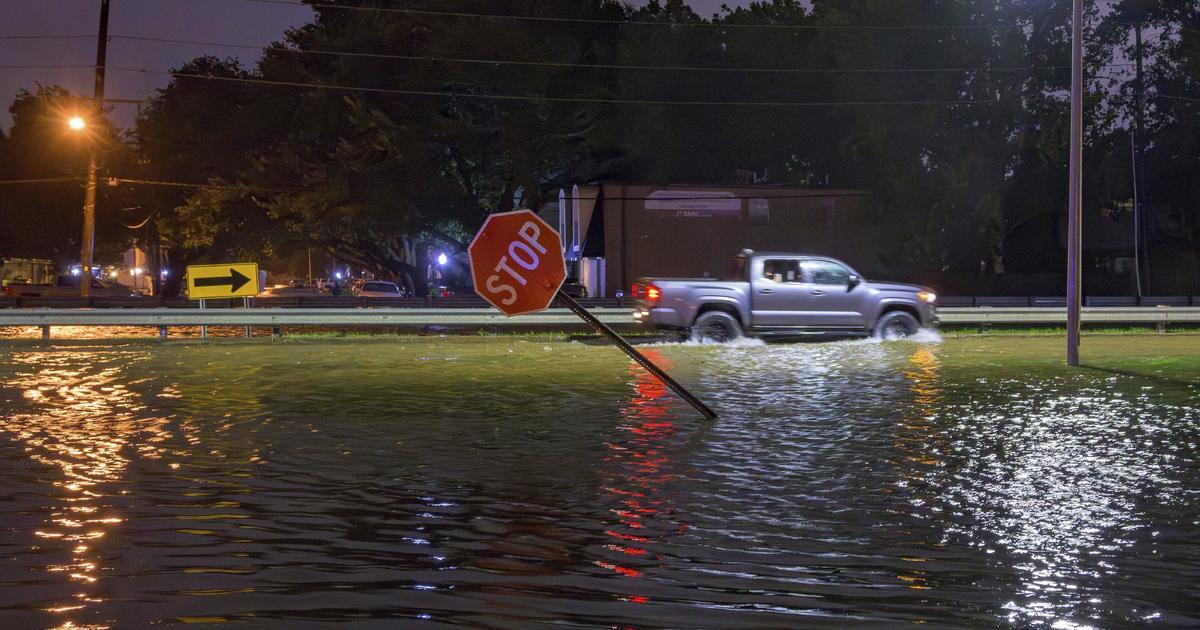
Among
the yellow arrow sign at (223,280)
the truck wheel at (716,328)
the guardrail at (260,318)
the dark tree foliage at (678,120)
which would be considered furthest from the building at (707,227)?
the truck wheel at (716,328)

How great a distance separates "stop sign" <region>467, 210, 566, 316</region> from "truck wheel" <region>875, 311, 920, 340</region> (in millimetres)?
17758

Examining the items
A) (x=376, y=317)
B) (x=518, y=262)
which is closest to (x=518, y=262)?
(x=518, y=262)

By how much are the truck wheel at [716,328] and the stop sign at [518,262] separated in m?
15.5

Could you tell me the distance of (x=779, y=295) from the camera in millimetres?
27062

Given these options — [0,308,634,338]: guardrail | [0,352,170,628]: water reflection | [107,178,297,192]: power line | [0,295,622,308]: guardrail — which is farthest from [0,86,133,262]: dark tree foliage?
[0,352,170,628]: water reflection

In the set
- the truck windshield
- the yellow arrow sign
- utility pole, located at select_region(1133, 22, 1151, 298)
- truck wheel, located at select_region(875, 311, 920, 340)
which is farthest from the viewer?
utility pole, located at select_region(1133, 22, 1151, 298)

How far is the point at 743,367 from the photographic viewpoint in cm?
2119

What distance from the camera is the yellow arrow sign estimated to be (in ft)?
99.6

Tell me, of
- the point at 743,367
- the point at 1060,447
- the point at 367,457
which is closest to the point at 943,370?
the point at 743,367

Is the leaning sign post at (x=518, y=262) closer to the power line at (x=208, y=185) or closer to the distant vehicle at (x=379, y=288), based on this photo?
the distant vehicle at (x=379, y=288)

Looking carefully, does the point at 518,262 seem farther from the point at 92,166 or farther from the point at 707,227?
the point at 707,227

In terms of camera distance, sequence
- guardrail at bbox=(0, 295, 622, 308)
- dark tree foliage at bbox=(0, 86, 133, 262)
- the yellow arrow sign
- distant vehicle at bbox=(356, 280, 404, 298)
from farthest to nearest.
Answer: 1. dark tree foliage at bbox=(0, 86, 133, 262)
2. distant vehicle at bbox=(356, 280, 404, 298)
3. guardrail at bbox=(0, 295, 622, 308)
4. the yellow arrow sign

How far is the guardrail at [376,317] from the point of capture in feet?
99.7

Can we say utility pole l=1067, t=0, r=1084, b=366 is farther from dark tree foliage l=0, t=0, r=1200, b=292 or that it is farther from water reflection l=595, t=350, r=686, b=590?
dark tree foliage l=0, t=0, r=1200, b=292
